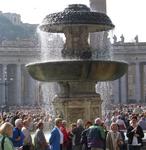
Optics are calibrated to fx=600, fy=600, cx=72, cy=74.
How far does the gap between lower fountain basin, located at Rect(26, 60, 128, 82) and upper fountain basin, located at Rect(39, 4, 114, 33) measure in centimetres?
152

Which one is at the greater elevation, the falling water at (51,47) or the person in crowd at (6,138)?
the falling water at (51,47)

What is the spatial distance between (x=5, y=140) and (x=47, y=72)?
8.13 meters

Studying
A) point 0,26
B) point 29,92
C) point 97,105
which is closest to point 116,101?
point 29,92

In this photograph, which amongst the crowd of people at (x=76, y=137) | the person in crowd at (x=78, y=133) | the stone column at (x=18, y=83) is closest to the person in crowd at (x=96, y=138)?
the crowd of people at (x=76, y=137)

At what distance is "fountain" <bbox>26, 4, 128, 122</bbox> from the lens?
18984 mm

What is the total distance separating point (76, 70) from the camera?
19.0m

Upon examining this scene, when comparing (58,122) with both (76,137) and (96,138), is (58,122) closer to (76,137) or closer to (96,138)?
(96,138)

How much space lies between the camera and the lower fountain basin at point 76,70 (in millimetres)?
18859

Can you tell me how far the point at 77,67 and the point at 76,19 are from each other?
170 cm

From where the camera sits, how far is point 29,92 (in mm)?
123250

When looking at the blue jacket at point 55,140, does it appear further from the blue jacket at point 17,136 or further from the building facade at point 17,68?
the building facade at point 17,68

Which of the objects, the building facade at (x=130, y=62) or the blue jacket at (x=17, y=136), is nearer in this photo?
the blue jacket at (x=17, y=136)

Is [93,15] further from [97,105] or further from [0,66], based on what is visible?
[0,66]

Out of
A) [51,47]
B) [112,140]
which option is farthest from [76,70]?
[51,47]
